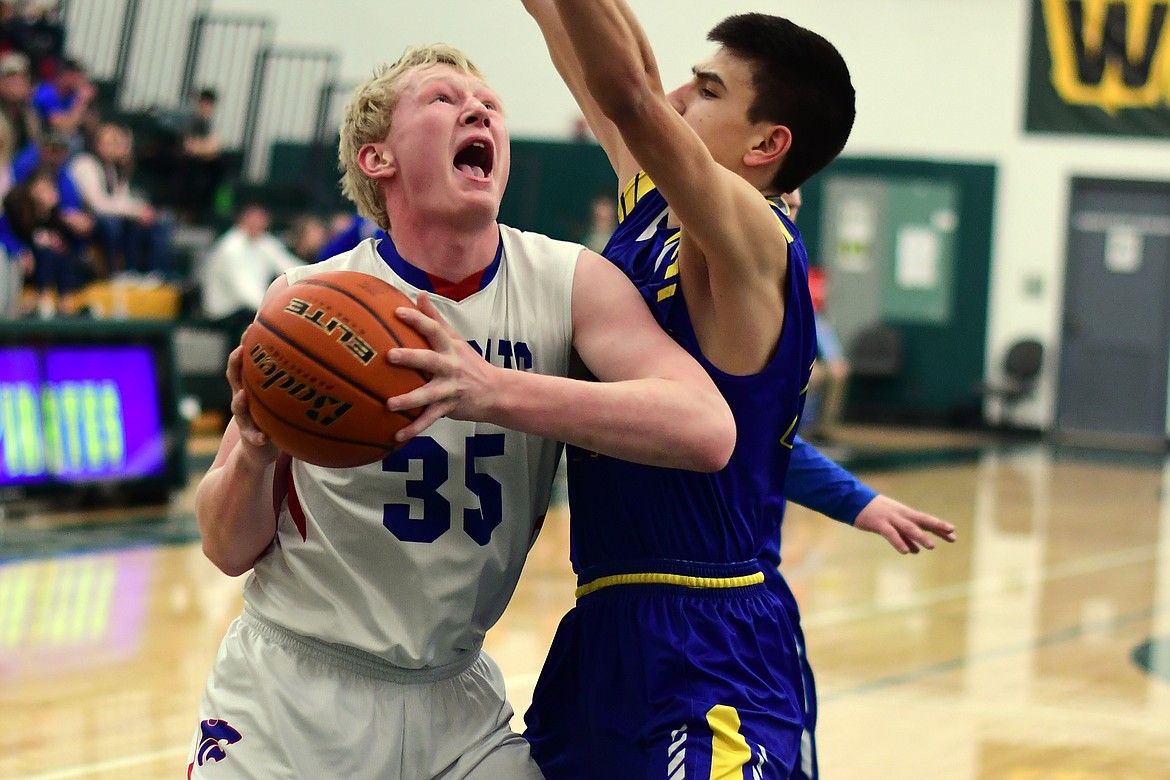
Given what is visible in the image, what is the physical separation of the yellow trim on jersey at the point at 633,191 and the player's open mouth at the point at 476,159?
0.33 metres

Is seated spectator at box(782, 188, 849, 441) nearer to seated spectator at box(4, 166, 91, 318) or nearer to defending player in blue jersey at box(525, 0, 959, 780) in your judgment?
seated spectator at box(4, 166, 91, 318)

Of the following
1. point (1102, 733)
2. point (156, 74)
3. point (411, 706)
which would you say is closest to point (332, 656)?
point (411, 706)

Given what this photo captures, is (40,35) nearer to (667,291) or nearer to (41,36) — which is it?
(41,36)

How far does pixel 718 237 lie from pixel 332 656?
0.89m

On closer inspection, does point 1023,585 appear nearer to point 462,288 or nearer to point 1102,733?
point 1102,733

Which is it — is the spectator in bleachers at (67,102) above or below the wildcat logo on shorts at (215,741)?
above

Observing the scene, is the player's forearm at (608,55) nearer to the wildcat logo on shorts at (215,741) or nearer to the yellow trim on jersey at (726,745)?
the yellow trim on jersey at (726,745)

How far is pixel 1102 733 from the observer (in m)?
5.23

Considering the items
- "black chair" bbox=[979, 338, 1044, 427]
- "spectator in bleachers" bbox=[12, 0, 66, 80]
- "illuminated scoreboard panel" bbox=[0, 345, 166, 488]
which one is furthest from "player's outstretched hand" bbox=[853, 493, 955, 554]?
"black chair" bbox=[979, 338, 1044, 427]

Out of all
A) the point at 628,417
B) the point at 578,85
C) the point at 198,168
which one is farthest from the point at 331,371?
the point at 198,168

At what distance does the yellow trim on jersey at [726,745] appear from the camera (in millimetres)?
2199

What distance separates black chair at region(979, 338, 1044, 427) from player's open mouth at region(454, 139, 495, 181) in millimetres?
15616

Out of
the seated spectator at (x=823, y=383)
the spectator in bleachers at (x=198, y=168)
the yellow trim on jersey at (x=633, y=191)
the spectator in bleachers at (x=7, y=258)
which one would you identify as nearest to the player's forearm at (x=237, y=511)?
the yellow trim on jersey at (x=633, y=191)

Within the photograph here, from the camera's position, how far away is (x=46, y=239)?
1133 cm
